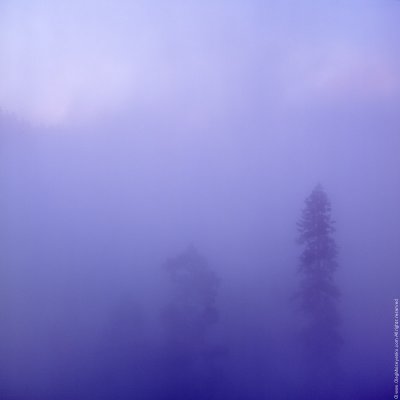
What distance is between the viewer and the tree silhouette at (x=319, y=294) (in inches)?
124

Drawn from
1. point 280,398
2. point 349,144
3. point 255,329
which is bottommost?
point 280,398

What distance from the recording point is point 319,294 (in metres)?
3.16

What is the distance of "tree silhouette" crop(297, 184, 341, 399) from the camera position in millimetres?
3145

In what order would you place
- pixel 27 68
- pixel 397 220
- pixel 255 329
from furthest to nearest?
1. pixel 397 220
2. pixel 255 329
3. pixel 27 68

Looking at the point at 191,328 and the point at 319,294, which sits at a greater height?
the point at 319,294

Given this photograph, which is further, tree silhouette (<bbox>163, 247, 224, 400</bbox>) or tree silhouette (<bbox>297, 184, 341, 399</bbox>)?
tree silhouette (<bbox>297, 184, 341, 399</bbox>)

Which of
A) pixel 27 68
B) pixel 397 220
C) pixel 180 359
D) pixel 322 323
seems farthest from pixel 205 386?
pixel 27 68

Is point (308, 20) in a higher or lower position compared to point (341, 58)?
higher

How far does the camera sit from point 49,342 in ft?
9.43

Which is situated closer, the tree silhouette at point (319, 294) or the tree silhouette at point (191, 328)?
the tree silhouette at point (191, 328)

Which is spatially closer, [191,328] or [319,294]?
[191,328]

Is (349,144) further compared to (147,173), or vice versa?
(349,144)

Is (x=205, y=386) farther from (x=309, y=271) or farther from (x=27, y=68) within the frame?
(x=27, y=68)

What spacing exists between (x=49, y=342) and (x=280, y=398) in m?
1.61
